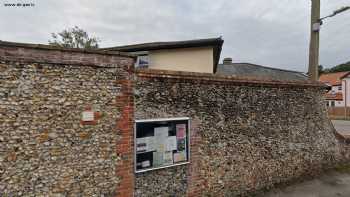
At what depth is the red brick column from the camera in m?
4.03

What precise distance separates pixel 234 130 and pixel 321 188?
10.8ft

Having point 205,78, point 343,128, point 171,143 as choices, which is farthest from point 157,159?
point 343,128

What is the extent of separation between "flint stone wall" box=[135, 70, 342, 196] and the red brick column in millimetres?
146

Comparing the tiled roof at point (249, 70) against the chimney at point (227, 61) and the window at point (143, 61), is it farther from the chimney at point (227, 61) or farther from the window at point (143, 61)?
the window at point (143, 61)

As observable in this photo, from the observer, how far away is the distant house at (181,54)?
10.2 meters

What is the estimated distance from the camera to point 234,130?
5512mm

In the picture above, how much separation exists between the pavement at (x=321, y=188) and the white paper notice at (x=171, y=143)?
117 inches

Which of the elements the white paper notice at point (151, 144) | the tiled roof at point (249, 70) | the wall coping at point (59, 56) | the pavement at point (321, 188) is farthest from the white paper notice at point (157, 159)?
the tiled roof at point (249, 70)

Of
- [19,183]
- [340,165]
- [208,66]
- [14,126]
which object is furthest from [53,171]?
[340,165]

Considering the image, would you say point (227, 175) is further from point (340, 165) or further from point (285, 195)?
point (340, 165)

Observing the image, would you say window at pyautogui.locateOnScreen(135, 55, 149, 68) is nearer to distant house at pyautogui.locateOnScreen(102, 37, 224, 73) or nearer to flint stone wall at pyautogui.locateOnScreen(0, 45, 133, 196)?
distant house at pyautogui.locateOnScreen(102, 37, 224, 73)

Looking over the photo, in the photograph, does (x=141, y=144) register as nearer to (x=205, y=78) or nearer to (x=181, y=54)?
(x=205, y=78)

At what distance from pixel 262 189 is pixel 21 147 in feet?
Result: 18.7

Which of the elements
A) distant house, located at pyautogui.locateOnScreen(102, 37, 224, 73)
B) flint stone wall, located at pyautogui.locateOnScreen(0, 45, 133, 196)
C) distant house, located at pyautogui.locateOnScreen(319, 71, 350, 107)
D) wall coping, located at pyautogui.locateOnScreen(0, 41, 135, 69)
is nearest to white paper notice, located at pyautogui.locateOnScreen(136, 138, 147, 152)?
flint stone wall, located at pyautogui.locateOnScreen(0, 45, 133, 196)
